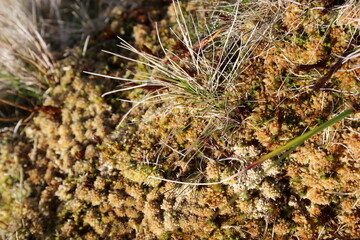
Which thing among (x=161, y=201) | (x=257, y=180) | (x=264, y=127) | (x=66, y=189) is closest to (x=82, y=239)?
(x=66, y=189)

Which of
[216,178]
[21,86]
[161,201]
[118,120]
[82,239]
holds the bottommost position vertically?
[82,239]

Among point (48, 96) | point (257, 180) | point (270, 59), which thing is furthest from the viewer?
point (48, 96)

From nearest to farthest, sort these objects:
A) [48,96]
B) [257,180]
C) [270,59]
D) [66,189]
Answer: [257,180]
[270,59]
[66,189]
[48,96]

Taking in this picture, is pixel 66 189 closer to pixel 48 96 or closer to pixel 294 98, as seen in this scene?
pixel 48 96

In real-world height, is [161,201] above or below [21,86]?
below

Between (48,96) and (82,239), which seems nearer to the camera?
(82,239)

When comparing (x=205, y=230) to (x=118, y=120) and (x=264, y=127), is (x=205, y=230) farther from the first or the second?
(x=118, y=120)
